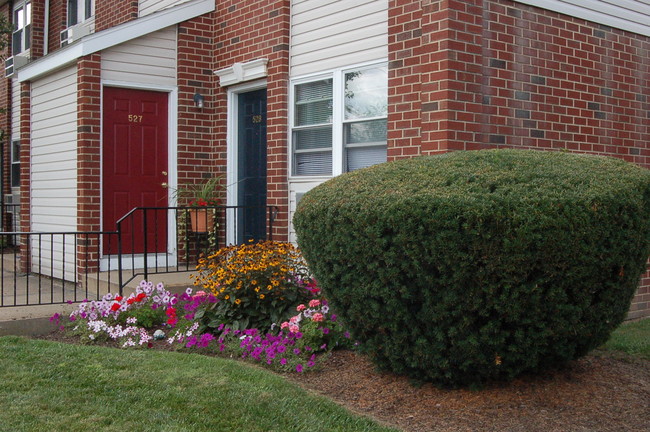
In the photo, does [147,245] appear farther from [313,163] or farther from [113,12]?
[113,12]

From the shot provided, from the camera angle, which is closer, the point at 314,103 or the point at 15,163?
the point at 314,103

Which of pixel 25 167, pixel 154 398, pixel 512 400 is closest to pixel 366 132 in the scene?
pixel 512 400

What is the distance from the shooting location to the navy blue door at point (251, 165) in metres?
9.21

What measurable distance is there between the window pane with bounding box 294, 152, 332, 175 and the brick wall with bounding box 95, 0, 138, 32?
179 inches

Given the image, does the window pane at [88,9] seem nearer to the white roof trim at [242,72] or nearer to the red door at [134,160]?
the red door at [134,160]

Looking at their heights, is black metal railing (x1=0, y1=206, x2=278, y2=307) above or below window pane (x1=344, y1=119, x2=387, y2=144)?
below

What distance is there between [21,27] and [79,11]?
3892mm

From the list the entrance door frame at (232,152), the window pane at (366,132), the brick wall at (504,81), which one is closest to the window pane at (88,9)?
the entrance door frame at (232,152)

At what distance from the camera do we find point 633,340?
6141mm

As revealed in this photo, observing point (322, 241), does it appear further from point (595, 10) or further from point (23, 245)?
point (23, 245)

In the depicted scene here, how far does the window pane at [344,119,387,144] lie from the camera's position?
7.38 meters

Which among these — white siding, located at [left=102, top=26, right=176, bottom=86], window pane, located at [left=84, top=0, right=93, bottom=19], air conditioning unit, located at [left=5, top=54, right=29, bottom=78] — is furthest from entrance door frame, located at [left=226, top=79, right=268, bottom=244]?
air conditioning unit, located at [left=5, top=54, right=29, bottom=78]

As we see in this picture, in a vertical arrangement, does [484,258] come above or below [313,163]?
below

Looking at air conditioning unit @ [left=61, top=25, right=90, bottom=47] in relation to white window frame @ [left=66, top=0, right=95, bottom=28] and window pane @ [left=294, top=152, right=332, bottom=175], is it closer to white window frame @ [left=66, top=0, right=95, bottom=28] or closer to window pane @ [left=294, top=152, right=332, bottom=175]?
white window frame @ [left=66, top=0, right=95, bottom=28]
